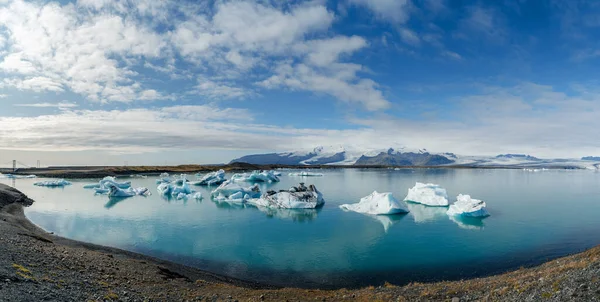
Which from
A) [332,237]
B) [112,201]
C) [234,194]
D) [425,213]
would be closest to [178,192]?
[112,201]

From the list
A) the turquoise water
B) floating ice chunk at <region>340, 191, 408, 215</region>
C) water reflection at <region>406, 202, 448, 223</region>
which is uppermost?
floating ice chunk at <region>340, 191, 408, 215</region>

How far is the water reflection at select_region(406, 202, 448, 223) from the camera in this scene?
21812 mm

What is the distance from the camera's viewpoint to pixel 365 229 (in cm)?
1866

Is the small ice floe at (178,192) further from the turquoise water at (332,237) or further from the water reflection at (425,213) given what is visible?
the water reflection at (425,213)

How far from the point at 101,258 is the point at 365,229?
504 inches

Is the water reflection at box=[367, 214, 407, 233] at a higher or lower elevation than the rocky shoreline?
lower

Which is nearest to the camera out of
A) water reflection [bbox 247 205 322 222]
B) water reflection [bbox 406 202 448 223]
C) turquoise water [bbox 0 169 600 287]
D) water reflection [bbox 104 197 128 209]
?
turquoise water [bbox 0 169 600 287]

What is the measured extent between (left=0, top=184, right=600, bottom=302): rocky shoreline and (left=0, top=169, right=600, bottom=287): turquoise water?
252 centimetres

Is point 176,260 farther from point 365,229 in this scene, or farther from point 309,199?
point 309,199

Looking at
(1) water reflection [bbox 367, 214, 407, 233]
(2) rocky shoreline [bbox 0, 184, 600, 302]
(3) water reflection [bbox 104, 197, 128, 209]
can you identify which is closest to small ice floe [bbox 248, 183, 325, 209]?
(1) water reflection [bbox 367, 214, 407, 233]

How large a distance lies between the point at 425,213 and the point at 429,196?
13.2 ft

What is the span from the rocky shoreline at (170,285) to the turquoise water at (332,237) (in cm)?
252

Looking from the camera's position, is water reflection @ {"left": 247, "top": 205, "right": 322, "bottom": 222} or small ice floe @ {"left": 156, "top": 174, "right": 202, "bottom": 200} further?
small ice floe @ {"left": 156, "top": 174, "right": 202, "bottom": 200}

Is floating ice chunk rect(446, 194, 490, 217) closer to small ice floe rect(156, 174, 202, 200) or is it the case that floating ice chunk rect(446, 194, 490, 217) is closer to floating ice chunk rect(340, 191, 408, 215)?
floating ice chunk rect(340, 191, 408, 215)
